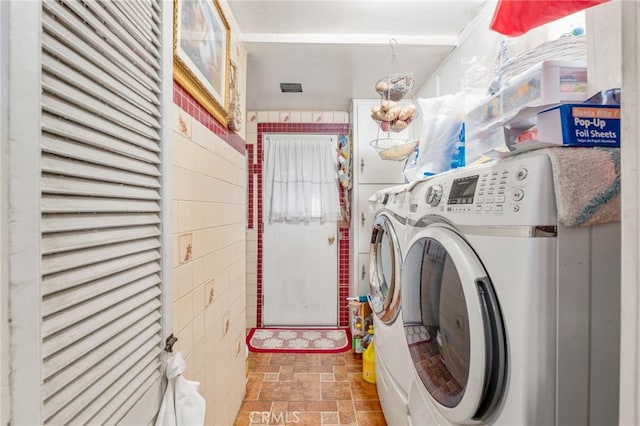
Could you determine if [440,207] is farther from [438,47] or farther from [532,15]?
[438,47]

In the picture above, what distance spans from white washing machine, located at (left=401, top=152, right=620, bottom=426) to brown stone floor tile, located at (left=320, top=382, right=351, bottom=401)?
51.7 inches

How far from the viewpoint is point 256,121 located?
2863 mm

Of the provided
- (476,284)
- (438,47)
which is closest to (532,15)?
(476,284)

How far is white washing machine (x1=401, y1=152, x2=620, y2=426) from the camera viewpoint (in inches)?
21.1

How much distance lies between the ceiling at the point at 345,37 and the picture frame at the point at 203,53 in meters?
0.32

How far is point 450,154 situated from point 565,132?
1.91 ft

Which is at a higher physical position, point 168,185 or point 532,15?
point 532,15

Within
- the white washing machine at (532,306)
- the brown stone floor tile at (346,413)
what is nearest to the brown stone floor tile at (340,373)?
the brown stone floor tile at (346,413)

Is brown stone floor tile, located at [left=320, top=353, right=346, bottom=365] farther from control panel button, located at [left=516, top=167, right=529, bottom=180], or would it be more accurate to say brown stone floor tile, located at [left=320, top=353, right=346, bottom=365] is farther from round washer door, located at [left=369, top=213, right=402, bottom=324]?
control panel button, located at [left=516, top=167, right=529, bottom=180]

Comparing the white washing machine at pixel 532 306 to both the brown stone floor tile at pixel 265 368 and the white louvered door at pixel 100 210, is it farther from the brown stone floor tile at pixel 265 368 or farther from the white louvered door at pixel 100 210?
the brown stone floor tile at pixel 265 368

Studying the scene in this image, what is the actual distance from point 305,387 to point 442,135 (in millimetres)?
1785

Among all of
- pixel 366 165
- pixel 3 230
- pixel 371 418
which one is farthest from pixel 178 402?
pixel 366 165

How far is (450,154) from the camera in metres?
1.11

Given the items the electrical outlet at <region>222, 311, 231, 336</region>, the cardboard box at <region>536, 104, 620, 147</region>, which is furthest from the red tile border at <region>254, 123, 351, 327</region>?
the cardboard box at <region>536, 104, 620, 147</region>
